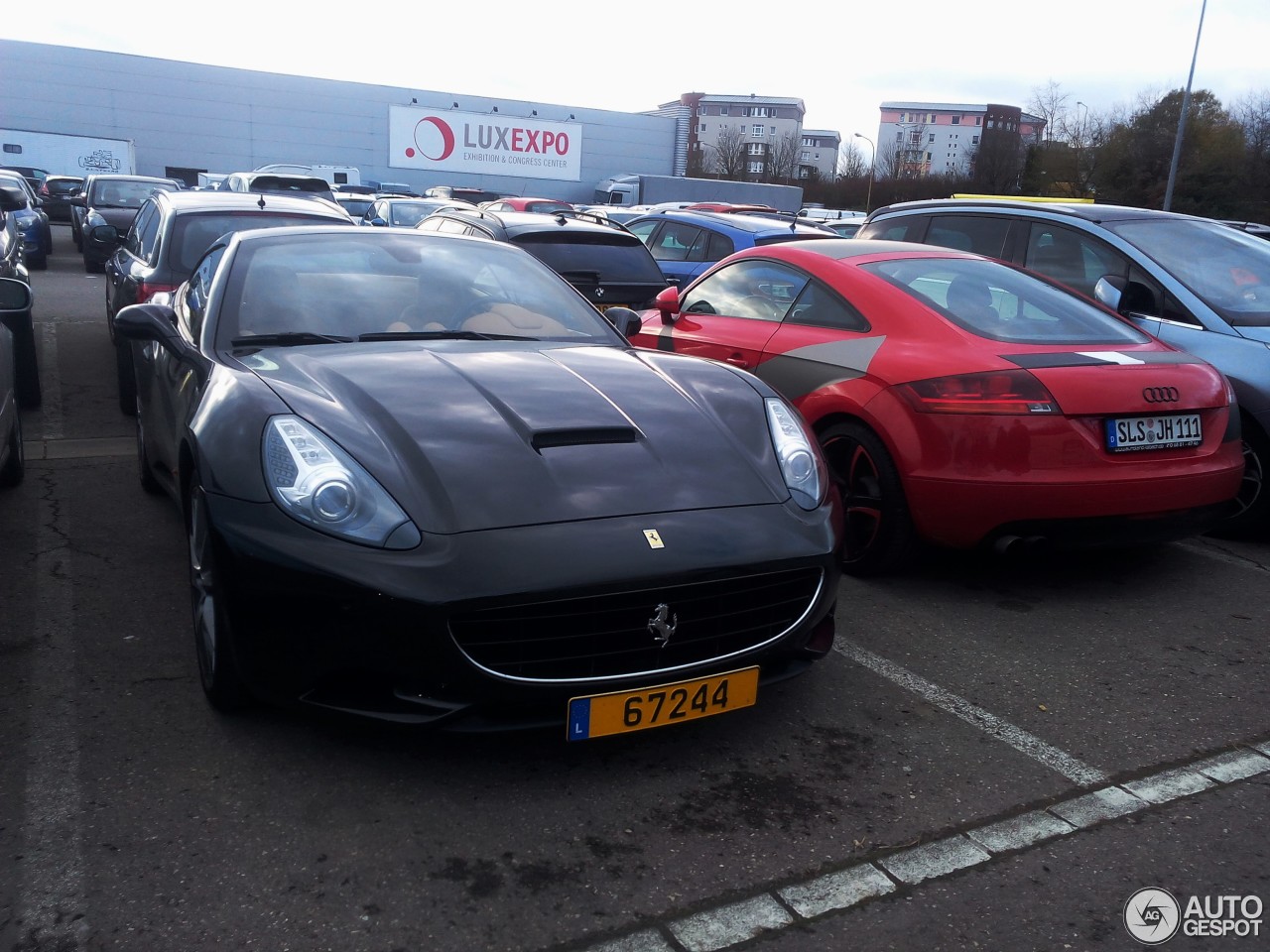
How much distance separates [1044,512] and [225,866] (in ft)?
10.1

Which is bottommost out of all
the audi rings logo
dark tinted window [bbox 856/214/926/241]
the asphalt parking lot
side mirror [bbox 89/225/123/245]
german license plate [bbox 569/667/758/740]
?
the asphalt parking lot

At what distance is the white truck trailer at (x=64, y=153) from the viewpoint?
41.6m

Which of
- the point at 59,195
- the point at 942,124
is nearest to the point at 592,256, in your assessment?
A: the point at 59,195

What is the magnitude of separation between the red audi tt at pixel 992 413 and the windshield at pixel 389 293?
115 cm

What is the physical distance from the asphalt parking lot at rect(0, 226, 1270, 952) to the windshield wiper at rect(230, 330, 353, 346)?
1.03m

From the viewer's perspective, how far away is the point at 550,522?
275 centimetres

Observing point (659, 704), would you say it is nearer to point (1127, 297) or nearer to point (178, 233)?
point (1127, 297)

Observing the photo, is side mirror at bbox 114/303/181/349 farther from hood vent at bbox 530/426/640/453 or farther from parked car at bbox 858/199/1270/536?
parked car at bbox 858/199/1270/536

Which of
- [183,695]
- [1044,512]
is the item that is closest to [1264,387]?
[1044,512]

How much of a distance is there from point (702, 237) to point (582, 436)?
26.2 feet

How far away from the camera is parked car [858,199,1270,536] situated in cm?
526

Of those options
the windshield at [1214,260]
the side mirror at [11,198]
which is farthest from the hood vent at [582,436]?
the side mirror at [11,198]

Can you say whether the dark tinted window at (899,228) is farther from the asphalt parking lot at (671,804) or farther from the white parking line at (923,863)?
the white parking line at (923,863)

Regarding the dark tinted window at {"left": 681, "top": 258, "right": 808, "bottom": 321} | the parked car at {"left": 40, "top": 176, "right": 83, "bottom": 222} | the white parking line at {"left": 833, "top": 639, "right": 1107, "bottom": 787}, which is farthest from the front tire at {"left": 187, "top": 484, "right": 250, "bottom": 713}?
the parked car at {"left": 40, "top": 176, "right": 83, "bottom": 222}
